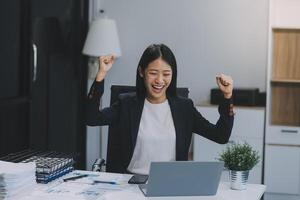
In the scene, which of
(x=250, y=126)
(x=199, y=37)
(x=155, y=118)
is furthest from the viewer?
(x=199, y=37)

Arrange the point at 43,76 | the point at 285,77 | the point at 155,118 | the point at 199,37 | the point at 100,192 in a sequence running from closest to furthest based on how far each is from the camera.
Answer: the point at 100,192 < the point at 155,118 < the point at 285,77 < the point at 43,76 < the point at 199,37

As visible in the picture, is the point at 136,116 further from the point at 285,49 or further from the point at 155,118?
the point at 285,49

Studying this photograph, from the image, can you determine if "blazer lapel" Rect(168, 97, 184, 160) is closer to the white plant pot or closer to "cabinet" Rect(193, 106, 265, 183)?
the white plant pot

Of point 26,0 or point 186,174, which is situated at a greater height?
point 26,0

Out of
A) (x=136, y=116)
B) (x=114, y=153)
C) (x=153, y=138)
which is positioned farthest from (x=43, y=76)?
(x=153, y=138)

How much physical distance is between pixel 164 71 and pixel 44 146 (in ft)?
7.96

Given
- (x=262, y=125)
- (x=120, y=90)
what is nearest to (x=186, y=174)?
(x=120, y=90)

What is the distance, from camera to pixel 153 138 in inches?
107

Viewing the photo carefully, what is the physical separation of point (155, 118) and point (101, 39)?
2.19 metres

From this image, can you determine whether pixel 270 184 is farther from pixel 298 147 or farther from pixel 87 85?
pixel 87 85

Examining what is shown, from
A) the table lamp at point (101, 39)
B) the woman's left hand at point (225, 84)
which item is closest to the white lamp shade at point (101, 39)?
the table lamp at point (101, 39)

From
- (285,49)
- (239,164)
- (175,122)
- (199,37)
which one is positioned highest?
(199,37)

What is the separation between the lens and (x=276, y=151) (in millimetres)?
4402

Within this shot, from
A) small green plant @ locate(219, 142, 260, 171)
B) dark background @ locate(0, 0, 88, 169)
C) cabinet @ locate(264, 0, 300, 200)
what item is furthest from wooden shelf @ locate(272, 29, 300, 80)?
small green plant @ locate(219, 142, 260, 171)
